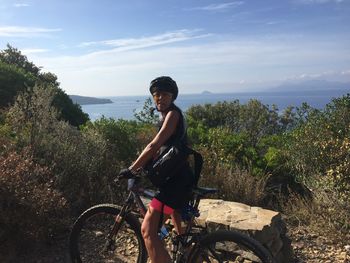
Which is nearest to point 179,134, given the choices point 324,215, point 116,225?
point 116,225

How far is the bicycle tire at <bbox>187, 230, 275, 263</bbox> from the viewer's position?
3.37 metres

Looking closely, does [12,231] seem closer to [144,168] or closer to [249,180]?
[144,168]

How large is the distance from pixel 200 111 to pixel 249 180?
54.1 feet

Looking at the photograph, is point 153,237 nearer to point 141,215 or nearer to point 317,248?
point 141,215

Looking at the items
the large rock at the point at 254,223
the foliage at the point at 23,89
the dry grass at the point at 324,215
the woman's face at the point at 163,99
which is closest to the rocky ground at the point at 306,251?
the dry grass at the point at 324,215

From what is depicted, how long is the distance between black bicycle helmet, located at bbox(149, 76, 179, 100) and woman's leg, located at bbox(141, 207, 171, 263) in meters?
1.07

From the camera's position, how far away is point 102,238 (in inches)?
198

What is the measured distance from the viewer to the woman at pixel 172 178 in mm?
3730

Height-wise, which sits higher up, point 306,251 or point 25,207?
point 25,207

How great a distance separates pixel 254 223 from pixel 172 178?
137 cm

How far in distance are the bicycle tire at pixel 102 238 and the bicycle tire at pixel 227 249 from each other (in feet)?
2.67

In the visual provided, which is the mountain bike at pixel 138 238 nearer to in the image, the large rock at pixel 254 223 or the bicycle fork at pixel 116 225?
the bicycle fork at pixel 116 225

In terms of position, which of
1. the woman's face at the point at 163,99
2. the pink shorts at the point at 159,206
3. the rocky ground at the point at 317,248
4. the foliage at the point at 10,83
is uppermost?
the foliage at the point at 10,83

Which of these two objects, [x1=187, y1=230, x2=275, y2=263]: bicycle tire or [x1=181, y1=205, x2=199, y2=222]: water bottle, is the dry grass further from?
[x1=181, y1=205, x2=199, y2=222]: water bottle
